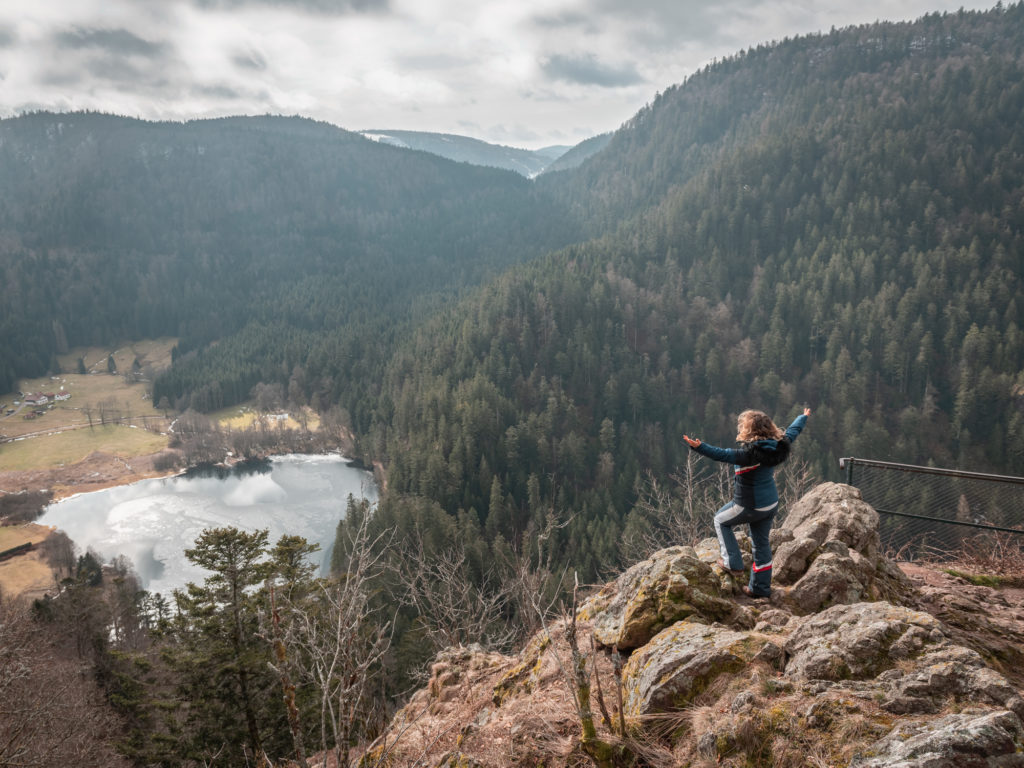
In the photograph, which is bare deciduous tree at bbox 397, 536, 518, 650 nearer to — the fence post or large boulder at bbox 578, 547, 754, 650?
large boulder at bbox 578, 547, 754, 650

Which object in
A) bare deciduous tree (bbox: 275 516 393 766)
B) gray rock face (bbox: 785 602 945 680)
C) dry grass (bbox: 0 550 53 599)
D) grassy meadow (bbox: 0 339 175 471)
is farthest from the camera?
grassy meadow (bbox: 0 339 175 471)

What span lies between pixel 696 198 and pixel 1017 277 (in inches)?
3128

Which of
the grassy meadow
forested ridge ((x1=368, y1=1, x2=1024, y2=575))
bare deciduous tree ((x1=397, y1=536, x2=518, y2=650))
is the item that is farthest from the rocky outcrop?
the grassy meadow

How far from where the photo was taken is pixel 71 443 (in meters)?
135

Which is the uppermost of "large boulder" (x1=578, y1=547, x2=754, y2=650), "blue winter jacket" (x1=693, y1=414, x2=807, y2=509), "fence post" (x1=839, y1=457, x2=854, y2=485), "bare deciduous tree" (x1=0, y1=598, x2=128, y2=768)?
"blue winter jacket" (x1=693, y1=414, x2=807, y2=509)

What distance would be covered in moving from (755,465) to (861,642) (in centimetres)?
288

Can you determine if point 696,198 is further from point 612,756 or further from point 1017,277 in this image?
point 612,756

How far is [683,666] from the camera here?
238 inches

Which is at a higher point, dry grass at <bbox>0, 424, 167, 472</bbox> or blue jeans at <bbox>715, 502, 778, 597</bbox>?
blue jeans at <bbox>715, 502, 778, 597</bbox>

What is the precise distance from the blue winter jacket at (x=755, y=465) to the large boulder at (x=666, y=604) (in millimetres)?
1259

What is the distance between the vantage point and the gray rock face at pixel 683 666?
5926 mm

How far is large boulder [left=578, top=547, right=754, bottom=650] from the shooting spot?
7473 mm

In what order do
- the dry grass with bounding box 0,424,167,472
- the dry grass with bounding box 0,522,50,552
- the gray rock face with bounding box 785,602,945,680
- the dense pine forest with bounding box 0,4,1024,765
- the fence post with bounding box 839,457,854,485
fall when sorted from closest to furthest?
the gray rock face with bounding box 785,602,945,680 < the fence post with bounding box 839,457,854,485 < the dense pine forest with bounding box 0,4,1024,765 < the dry grass with bounding box 0,522,50,552 < the dry grass with bounding box 0,424,167,472

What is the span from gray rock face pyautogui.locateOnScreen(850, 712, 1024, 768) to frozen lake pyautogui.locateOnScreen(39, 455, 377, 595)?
7234 cm
